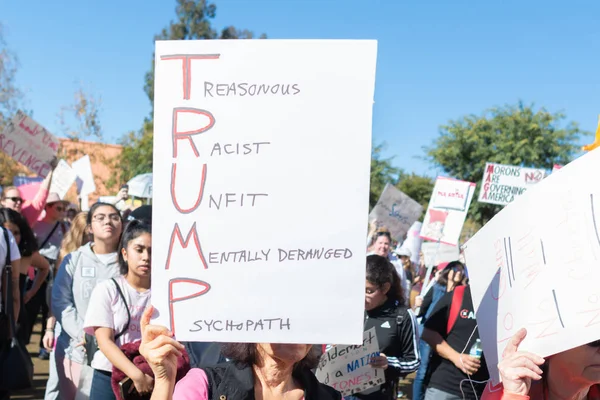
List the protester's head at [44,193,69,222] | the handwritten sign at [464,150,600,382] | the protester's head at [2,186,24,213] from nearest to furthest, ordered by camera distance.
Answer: the handwritten sign at [464,150,600,382] < the protester's head at [2,186,24,213] < the protester's head at [44,193,69,222]

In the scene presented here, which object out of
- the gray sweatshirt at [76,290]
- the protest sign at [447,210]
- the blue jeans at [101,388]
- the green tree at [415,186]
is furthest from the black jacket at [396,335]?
the green tree at [415,186]

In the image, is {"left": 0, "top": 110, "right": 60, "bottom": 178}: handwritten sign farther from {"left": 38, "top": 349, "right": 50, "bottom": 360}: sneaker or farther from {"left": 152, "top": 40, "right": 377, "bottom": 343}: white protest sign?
{"left": 152, "top": 40, "right": 377, "bottom": 343}: white protest sign

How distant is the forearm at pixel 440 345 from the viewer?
3766mm

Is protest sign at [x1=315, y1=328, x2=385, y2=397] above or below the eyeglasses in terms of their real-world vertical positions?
below

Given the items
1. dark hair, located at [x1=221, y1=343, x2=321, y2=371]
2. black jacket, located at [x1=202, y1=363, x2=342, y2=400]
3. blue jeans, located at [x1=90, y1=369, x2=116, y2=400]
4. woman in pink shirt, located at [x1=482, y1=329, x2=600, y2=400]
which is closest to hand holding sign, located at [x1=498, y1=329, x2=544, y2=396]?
woman in pink shirt, located at [x1=482, y1=329, x2=600, y2=400]

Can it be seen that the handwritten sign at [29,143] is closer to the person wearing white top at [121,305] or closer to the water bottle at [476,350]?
the person wearing white top at [121,305]

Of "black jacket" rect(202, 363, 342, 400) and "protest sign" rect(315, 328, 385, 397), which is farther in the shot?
"protest sign" rect(315, 328, 385, 397)

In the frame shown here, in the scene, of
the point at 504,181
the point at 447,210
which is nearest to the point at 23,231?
the point at 447,210

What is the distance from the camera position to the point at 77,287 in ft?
13.7

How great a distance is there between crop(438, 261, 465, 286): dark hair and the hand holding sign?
488 centimetres

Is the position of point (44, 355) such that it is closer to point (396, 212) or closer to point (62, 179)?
point (62, 179)

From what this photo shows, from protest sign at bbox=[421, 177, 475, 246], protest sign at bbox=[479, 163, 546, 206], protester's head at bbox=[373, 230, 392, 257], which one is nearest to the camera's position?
protester's head at bbox=[373, 230, 392, 257]

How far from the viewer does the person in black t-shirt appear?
3787 millimetres

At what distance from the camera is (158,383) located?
184 cm
